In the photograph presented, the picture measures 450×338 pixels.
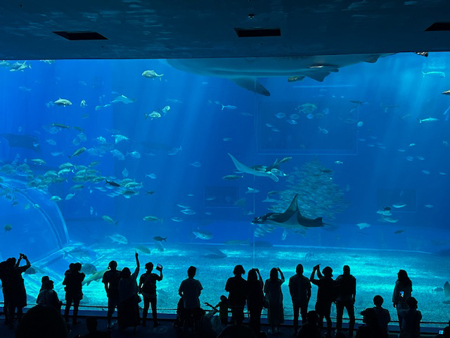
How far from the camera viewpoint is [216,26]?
179 inches

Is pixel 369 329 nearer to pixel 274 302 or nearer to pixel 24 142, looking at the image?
pixel 274 302

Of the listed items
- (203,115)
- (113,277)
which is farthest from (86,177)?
(203,115)

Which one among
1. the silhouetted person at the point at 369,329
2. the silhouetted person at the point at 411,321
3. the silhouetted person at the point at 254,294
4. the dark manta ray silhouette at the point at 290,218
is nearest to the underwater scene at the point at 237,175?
the dark manta ray silhouette at the point at 290,218

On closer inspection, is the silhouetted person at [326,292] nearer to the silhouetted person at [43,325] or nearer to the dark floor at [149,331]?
the dark floor at [149,331]

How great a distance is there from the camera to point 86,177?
1493 centimetres

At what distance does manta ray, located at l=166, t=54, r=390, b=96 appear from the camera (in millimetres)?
8625

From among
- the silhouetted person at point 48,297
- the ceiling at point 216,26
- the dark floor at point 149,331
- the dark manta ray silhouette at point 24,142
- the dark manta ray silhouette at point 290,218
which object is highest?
the dark manta ray silhouette at point 24,142

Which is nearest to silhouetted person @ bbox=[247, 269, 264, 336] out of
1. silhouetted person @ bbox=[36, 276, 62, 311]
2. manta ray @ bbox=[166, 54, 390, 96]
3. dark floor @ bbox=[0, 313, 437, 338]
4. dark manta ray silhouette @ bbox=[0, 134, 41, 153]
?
dark floor @ bbox=[0, 313, 437, 338]

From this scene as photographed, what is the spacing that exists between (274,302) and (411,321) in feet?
5.17

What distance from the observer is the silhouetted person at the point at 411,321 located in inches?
169

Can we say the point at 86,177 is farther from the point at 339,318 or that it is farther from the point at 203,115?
the point at 203,115

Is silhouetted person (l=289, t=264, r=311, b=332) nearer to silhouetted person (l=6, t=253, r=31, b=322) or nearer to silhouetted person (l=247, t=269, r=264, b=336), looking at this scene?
silhouetted person (l=247, t=269, r=264, b=336)

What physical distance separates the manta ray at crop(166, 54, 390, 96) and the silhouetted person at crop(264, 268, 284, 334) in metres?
4.95

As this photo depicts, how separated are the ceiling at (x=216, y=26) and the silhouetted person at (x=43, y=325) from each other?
297 centimetres
